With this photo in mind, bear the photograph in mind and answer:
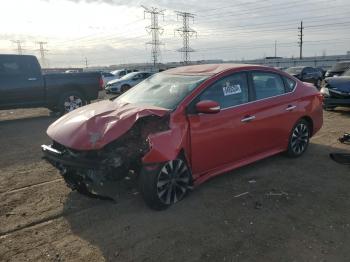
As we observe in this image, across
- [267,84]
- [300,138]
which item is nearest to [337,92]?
[300,138]

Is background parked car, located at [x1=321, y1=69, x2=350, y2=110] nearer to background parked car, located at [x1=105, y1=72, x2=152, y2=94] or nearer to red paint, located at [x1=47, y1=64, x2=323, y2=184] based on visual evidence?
red paint, located at [x1=47, y1=64, x2=323, y2=184]

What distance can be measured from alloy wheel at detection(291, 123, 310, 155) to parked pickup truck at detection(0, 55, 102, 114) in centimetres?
825

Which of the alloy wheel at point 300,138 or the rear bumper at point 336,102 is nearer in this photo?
the alloy wheel at point 300,138

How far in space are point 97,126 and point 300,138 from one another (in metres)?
3.80

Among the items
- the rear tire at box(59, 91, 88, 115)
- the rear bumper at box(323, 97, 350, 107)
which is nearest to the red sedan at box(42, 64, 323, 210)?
the rear bumper at box(323, 97, 350, 107)

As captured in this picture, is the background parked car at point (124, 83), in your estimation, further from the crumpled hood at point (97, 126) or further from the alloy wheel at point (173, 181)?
the alloy wheel at point (173, 181)

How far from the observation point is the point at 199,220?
162 inches

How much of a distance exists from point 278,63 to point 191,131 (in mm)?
57894

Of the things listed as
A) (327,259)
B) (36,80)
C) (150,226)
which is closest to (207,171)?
(150,226)

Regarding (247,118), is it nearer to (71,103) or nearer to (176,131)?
(176,131)

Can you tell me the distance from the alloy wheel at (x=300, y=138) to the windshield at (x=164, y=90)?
2262mm

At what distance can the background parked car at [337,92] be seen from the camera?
10.9 m

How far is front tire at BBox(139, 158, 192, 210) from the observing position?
4168 millimetres

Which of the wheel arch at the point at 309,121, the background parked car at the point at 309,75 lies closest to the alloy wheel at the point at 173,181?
the wheel arch at the point at 309,121
